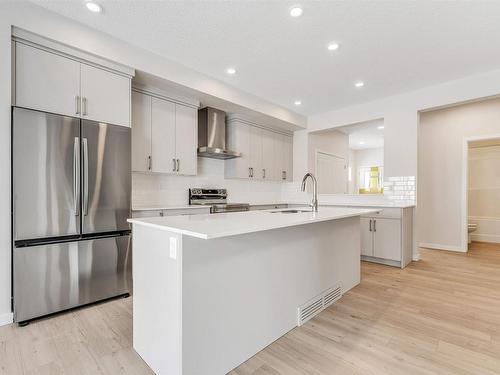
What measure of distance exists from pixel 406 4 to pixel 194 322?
9.51 ft

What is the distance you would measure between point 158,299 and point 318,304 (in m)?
1.46

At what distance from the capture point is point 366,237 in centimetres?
413

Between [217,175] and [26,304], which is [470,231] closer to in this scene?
[217,175]

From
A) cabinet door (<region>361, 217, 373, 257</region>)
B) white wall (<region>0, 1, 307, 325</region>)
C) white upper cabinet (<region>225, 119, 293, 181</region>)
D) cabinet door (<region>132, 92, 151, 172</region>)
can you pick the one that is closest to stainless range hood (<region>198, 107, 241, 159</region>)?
white upper cabinet (<region>225, 119, 293, 181</region>)

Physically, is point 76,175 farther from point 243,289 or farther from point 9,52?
point 243,289

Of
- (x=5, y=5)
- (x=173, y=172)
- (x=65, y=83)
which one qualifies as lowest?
(x=173, y=172)

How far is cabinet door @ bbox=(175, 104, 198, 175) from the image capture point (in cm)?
366

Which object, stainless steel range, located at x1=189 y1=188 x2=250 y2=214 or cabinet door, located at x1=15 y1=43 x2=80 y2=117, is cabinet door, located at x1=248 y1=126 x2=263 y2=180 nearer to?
stainless steel range, located at x1=189 y1=188 x2=250 y2=214

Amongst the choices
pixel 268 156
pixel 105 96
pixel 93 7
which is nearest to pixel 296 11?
pixel 93 7

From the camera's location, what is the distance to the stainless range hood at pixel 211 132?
13.5ft

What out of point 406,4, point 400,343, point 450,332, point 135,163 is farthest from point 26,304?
point 406,4

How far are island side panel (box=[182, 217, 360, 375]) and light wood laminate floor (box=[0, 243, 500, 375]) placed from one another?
15 cm

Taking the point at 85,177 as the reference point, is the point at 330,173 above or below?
above

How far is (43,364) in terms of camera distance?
1656 millimetres
